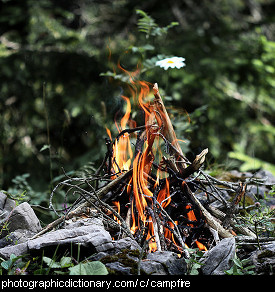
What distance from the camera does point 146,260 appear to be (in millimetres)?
1709

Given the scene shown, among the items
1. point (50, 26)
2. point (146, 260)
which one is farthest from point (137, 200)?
point (50, 26)

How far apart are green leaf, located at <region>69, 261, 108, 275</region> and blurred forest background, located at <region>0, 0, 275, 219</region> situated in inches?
107

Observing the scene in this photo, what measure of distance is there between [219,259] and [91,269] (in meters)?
0.62

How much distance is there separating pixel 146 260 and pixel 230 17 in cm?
552

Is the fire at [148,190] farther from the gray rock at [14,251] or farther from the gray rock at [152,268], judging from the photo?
the gray rock at [14,251]

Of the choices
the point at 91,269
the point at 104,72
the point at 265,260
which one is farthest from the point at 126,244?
the point at 104,72

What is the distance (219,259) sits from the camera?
1716mm

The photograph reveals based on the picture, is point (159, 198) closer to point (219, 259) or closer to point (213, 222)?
point (213, 222)

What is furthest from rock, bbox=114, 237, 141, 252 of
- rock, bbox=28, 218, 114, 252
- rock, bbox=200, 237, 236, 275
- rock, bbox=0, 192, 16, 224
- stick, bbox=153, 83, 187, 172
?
rock, bbox=0, 192, 16, 224

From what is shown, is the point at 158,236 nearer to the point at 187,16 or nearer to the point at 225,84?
the point at 225,84

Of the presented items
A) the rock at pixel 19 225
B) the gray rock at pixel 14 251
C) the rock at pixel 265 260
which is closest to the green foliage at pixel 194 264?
the rock at pixel 265 260
